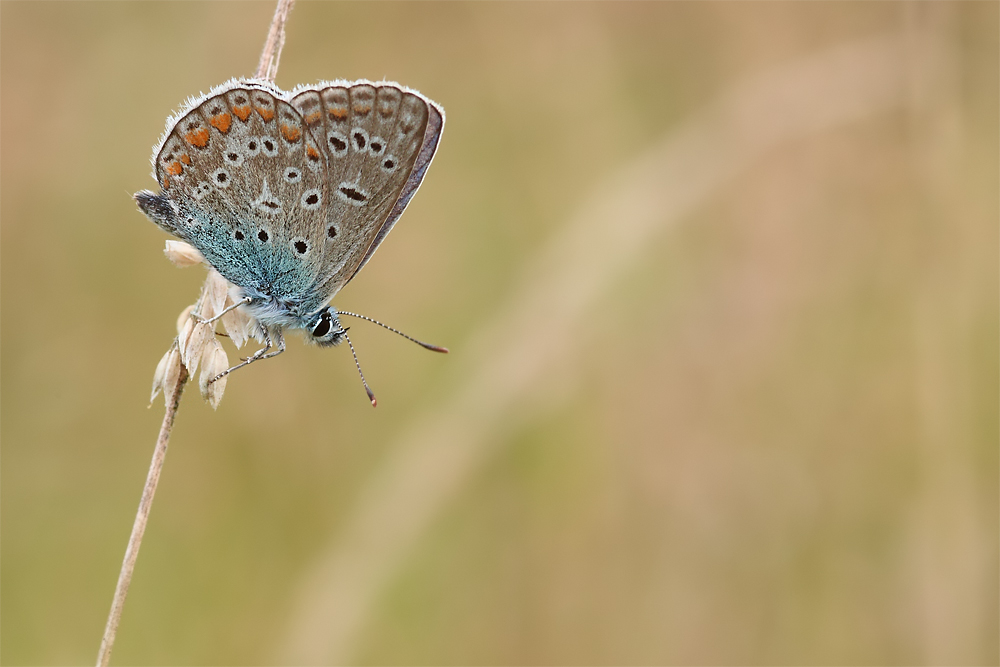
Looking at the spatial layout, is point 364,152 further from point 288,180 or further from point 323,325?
point 323,325

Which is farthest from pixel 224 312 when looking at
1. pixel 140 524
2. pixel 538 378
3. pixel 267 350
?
pixel 538 378

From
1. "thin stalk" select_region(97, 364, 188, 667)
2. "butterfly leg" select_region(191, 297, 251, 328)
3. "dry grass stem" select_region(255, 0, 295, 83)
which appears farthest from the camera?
"butterfly leg" select_region(191, 297, 251, 328)

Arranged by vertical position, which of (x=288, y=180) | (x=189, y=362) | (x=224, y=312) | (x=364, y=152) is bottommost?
(x=189, y=362)

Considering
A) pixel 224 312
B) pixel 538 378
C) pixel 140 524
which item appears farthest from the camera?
pixel 538 378

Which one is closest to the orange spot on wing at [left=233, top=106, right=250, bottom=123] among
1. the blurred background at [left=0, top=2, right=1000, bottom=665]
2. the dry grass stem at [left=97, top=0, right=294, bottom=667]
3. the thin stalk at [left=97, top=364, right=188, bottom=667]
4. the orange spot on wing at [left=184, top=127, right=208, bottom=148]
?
the orange spot on wing at [left=184, top=127, right=208, bottom=148]

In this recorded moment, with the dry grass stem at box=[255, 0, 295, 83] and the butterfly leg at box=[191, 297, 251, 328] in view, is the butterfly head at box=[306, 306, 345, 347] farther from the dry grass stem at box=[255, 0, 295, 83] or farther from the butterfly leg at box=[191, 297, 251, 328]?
the dry grass stem at box=[255, 0, 295, 83]

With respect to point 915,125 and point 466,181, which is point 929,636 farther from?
point 466,181

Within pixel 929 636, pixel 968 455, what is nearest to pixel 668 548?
pixel 929 636

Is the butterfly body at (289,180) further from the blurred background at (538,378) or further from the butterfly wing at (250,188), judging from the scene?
the blurred background at (538,378)
